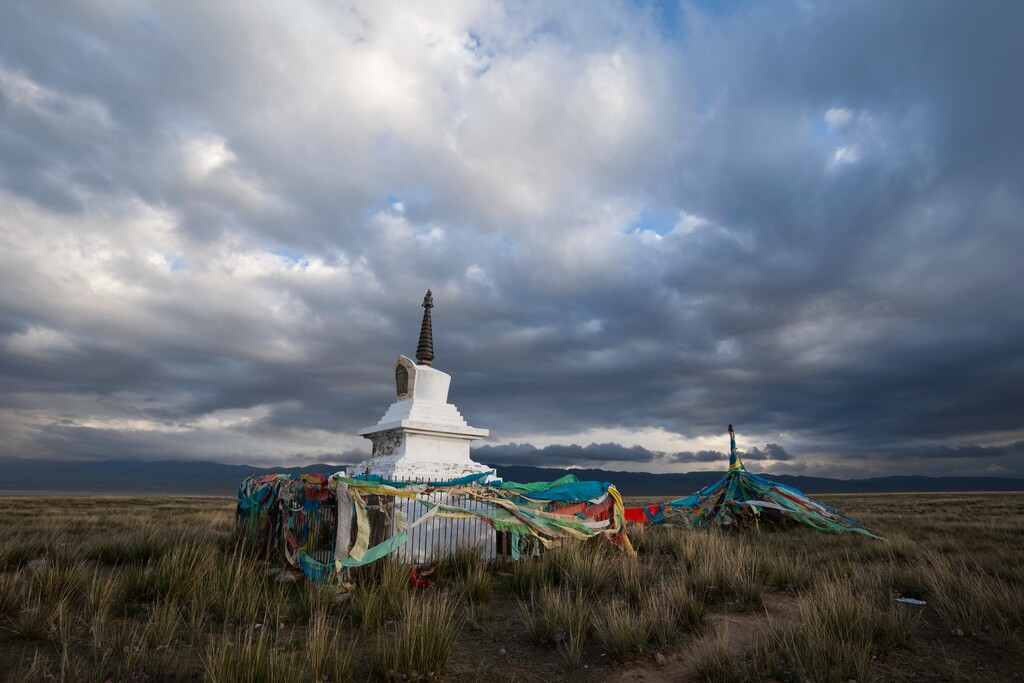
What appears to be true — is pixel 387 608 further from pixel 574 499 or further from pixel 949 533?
pixel 949 533

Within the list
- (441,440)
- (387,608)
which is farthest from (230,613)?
(441,440)

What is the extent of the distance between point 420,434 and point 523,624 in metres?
8.06

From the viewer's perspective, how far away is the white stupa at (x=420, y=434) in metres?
14.1

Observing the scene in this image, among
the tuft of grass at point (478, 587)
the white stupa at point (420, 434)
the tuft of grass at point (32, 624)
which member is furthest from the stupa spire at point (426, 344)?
the tuft of grass at point (32, 624)

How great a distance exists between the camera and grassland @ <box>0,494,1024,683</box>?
5.40m

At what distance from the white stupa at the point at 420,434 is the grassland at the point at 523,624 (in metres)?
4.03

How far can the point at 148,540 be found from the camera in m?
12.0

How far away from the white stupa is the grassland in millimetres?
4032

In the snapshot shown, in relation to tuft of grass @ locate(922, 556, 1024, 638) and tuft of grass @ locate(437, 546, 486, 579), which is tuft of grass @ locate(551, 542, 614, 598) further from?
tuft of grass @ locate(922, 556, 1024, 638)

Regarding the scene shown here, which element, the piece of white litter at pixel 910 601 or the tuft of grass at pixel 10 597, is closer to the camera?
the tuft of grass at pixel 10 597

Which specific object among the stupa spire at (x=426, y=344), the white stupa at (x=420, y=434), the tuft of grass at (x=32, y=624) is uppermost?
the stupa spire at (x=426, y=344)

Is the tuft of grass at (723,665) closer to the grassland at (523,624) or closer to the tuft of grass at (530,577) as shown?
the grassland at (523,624)

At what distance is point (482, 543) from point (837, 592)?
667 centimetres

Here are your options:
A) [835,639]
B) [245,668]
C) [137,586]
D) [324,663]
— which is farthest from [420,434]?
[835,639]
